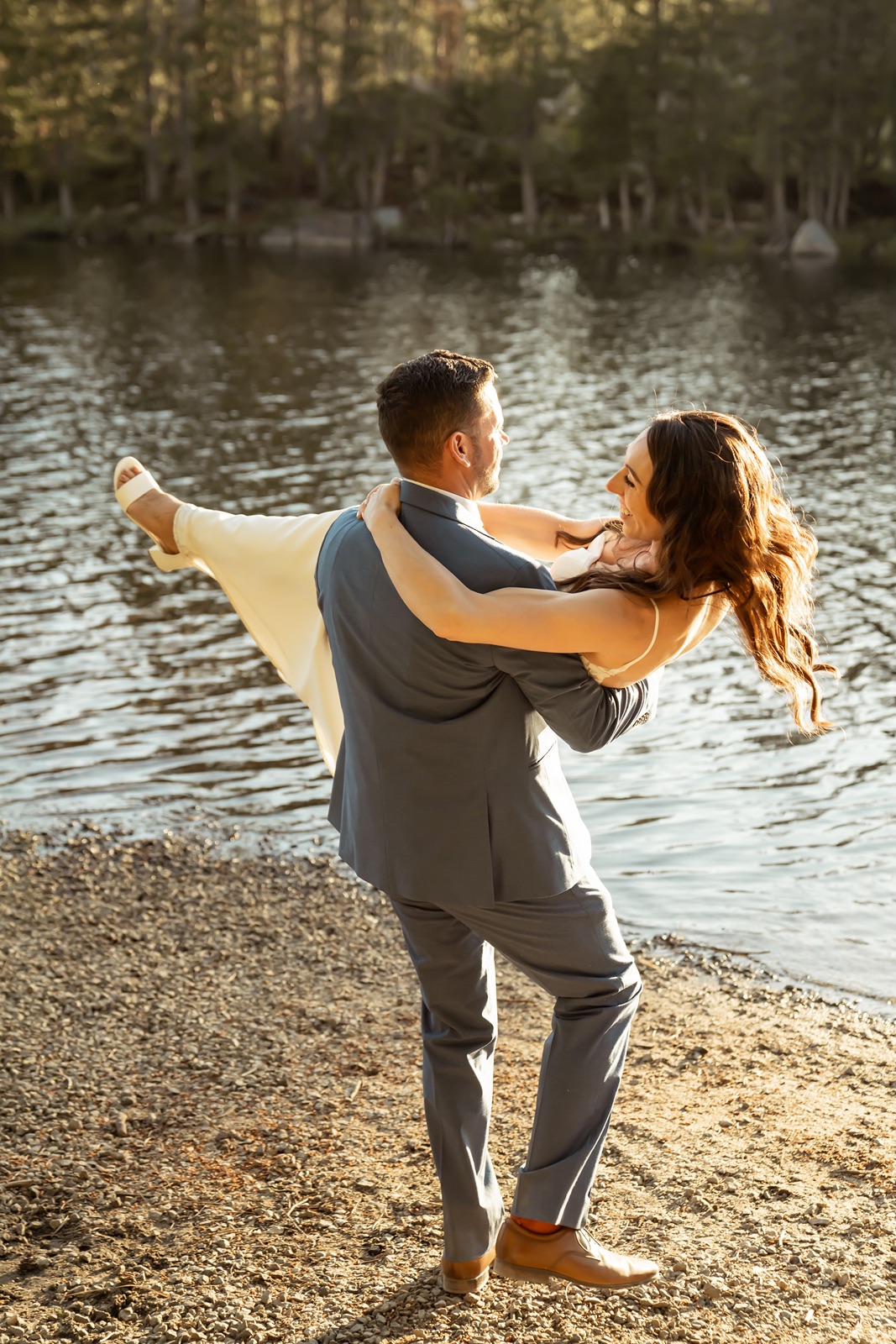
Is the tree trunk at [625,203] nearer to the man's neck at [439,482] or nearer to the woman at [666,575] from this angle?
the woman at [666,575]

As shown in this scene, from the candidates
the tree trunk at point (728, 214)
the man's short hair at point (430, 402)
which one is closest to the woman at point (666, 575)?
the man's short hair at point (430, 402)

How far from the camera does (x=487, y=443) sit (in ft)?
8.93

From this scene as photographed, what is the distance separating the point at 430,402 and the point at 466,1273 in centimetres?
208

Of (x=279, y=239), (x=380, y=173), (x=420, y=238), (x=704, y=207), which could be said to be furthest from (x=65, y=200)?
(x=704, y=207)

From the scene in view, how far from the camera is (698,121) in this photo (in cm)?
5775

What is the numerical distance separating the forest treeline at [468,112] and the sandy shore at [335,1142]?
183ft

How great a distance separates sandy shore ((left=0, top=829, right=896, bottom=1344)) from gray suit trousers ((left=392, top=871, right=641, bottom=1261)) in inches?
19.6

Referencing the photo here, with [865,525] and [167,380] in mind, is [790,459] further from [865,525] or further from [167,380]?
[167,380]

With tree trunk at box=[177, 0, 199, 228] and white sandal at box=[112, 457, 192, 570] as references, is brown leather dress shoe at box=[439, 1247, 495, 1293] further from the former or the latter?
tree trunk at box=[177, 0, 199, 228]

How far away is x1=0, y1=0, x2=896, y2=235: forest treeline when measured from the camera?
184 feet

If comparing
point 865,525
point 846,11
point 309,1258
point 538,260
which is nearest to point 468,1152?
point 309,1258

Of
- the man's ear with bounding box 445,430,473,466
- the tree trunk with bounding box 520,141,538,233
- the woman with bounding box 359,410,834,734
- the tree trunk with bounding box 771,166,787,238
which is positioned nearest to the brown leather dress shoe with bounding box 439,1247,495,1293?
the woman with bounding box 359,410,834,734

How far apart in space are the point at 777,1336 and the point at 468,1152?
2.93ft

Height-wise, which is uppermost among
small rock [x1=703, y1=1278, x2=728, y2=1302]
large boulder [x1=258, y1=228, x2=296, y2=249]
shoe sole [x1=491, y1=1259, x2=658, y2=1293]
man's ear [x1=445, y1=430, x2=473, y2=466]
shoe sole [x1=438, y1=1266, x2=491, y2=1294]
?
large boulder [x1=258, y1=228, x2=296, y2=249]
